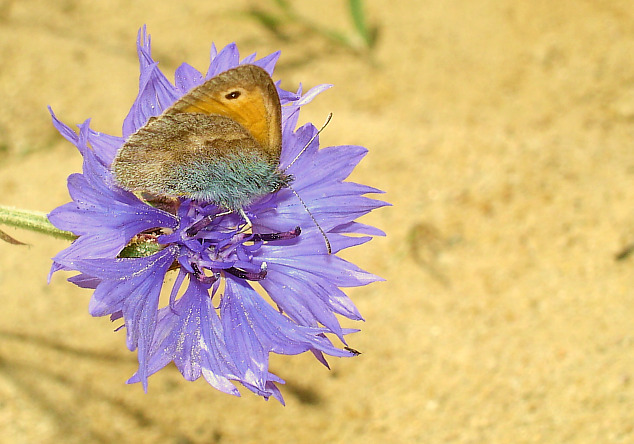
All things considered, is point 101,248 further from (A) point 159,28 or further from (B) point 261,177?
(A) point 159,28

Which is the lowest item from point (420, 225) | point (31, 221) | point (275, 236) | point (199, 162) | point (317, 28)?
point (31, 221)

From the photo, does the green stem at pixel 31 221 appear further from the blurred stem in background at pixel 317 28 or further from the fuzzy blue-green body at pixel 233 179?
the blurred stem in background at pixel 317 28

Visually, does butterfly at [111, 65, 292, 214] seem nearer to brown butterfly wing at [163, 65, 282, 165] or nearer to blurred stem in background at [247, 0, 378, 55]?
brown butterfly wing at [163, 65, 282, 165]

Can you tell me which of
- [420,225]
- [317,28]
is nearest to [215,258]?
[420,225]

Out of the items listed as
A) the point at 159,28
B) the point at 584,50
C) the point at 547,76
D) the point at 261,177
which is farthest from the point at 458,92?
the point at 261,177

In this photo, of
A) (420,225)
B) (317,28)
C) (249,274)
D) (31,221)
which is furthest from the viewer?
(317,28)

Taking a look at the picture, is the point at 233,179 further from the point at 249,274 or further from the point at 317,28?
the point at 317,28

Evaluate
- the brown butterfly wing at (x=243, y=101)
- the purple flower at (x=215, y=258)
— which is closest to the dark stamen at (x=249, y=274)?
the purple flower at (x=215, y=258)

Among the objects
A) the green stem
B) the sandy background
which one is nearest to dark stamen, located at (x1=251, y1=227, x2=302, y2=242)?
the green stem
